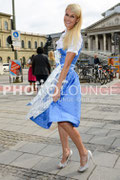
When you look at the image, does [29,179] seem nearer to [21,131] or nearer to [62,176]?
[62,176]

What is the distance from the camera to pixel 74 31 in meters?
2.36

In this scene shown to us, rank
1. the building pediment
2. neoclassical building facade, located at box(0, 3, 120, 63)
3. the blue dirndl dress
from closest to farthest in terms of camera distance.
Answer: the blue dirndl dress, neoclassical building facade, located at box(0, 3, 120, 63), the building pediment

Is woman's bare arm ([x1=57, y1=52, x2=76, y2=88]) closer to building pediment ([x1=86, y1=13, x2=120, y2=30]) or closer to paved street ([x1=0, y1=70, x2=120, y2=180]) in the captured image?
paved street ([x1=0, y1=70, x2=120, y2=180])

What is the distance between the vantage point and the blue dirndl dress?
2.31 m

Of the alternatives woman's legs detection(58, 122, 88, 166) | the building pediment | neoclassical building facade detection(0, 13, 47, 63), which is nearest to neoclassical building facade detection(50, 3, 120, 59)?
the building pediment

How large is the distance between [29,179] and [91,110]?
3.60m

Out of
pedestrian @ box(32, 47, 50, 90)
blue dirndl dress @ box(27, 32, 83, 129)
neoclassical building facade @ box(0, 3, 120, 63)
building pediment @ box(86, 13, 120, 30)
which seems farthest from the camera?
building pediment @ box(86, 13, 120, 30)

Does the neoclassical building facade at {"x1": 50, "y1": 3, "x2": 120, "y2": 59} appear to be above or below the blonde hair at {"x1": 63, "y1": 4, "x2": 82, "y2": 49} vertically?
above

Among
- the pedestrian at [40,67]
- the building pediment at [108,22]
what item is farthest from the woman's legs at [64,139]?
the building pediment at [108,22]

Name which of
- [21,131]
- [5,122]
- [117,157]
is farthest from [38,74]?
[117,157]

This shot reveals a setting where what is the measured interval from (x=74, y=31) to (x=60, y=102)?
2.51ft

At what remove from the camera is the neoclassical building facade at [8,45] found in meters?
57.8

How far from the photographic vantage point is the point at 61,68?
249 centimetres

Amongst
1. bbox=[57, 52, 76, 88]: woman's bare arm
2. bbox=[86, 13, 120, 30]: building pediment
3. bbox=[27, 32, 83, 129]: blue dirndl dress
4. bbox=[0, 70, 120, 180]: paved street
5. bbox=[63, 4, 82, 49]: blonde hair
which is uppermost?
bbox=[86, 13, 120, 30]: building pediment
